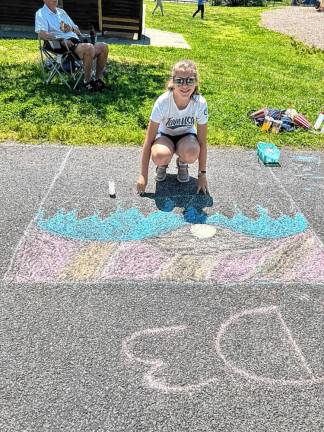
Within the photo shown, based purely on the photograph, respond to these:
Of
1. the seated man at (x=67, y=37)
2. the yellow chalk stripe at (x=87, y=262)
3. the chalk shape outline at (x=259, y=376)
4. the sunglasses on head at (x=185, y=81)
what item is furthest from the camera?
the seated man at (x=67, y=37)

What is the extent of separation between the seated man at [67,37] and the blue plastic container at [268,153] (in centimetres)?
329

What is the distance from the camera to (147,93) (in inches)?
285

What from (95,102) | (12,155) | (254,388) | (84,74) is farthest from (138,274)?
(84,74)

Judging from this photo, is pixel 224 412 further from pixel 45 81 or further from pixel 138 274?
pixel 45 81

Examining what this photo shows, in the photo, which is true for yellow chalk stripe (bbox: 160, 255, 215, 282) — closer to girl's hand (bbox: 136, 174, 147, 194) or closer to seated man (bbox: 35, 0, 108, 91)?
girl's hand (bbox: 136, 174, 147, 194)

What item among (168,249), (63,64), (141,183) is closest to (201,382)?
(168,249)

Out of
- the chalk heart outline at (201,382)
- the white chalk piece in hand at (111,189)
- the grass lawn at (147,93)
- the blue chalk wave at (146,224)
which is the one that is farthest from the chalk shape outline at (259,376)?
the grass lawn at (147,93)

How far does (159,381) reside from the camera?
228 cm

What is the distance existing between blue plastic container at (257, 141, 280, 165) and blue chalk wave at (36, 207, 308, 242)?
4.13ft

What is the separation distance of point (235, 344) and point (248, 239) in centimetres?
123

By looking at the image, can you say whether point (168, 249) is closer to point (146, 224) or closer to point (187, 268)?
point (187, 268)

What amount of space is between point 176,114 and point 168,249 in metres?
1.41

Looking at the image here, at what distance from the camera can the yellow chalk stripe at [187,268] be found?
10.1ft

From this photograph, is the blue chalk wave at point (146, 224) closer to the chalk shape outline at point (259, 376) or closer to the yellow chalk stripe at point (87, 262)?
the yellow chalk stripe at point (87, 262)
